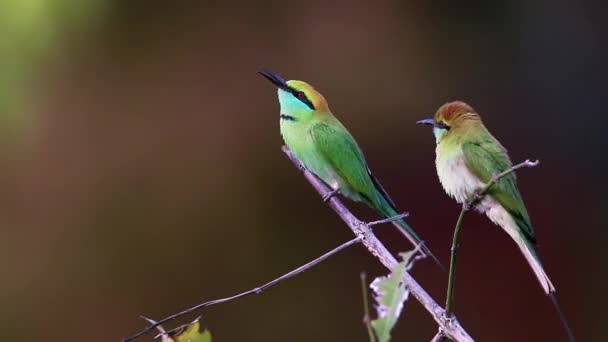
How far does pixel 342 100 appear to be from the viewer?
3279 mm

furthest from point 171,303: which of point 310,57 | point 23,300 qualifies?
point 310,57

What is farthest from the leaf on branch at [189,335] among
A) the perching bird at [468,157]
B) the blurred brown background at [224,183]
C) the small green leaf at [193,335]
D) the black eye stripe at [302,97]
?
the blurred brown background at [224,183]

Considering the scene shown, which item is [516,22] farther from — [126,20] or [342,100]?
[126,20]

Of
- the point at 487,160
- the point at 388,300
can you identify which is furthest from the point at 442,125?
the point at 388,300

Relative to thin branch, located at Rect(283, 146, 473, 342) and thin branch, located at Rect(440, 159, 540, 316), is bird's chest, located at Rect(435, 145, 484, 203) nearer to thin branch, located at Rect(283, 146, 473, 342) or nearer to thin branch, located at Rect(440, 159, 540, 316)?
thin branch, located at Rect(283, 146, 473, 342)

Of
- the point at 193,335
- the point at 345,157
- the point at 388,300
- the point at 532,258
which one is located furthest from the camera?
the point at 345,157

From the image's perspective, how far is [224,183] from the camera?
324 cm

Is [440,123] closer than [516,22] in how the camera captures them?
Yes

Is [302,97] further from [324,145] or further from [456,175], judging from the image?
[456,175]

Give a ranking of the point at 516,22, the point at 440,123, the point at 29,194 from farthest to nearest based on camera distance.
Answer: the point at 516,22 → the point at 29,194 → the point at 440,123

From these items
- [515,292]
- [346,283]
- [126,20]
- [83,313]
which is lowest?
[515,292]

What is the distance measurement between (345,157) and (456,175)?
0.34m

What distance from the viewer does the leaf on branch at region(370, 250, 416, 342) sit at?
0.79 metres

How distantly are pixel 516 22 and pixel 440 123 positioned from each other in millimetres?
2040
